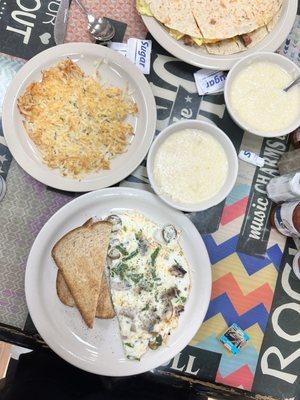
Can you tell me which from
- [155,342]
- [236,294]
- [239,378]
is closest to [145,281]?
A: [155,342]

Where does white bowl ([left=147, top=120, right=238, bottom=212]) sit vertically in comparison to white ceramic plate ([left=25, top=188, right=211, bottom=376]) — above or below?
above

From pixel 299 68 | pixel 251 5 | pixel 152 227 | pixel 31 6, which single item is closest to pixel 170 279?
pixel 152 227

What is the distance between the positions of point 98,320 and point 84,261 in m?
0.20

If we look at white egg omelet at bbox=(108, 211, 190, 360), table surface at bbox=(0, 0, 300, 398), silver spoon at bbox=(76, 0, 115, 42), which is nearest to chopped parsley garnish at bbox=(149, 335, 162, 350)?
white egg omelet at bbox=(108, 211, 190, 360)

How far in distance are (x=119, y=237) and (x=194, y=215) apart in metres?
0.27

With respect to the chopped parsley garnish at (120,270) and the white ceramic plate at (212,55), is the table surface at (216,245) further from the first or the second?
the chopped parsley garnish at (120,270)

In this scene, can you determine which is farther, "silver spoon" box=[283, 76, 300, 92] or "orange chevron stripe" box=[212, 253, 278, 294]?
"orange chevron stripe" box=[212, 253, 278, 294]

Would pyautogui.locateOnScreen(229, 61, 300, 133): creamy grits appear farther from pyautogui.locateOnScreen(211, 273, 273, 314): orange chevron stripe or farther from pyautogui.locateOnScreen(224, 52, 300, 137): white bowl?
Answer: pyautogui.locateOnScreen(211, 273, 273, 314): orange chevron stripe

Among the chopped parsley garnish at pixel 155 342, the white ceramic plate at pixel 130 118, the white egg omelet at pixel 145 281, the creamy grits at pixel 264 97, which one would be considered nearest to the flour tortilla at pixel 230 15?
the creamy grits at pixel 264 97

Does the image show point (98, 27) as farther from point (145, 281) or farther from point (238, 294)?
point (238, 294)

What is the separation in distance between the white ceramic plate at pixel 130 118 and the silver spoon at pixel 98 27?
0.23 ft

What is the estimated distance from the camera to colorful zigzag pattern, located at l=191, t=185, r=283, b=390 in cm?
174

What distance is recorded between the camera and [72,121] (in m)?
1.66

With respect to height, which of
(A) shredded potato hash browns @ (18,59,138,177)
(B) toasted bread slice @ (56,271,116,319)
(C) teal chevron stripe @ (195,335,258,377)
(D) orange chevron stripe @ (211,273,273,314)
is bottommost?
(C) teal chevron stripe @ (195,335,258,377)
